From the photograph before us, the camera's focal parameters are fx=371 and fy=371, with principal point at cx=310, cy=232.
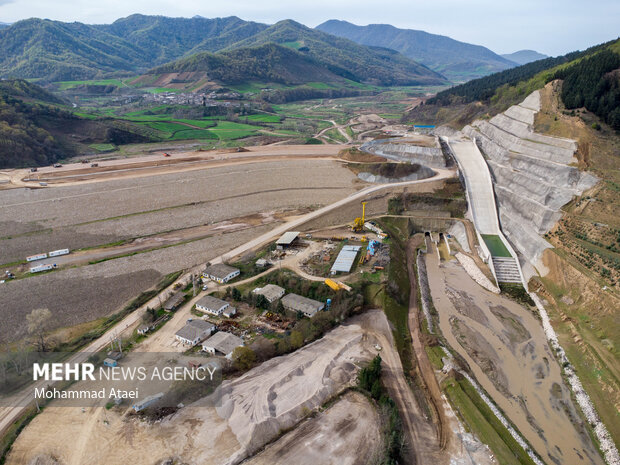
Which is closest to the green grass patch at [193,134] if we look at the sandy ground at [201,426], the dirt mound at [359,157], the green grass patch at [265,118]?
the green grass patch at [265,118]

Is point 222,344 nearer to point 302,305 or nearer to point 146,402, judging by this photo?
point 146,402

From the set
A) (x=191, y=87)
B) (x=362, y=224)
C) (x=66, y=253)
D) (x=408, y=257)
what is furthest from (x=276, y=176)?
(x=191, y=87)

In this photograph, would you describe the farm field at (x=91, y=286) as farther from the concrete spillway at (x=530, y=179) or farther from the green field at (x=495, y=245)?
the concrete spillway at (x=530, y=179)

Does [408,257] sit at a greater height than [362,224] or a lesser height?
lesser

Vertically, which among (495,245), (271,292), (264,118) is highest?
(264,118)

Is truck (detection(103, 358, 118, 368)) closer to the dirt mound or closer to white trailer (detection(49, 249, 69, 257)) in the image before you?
white trailer (detection(49, 249, 69, 257))

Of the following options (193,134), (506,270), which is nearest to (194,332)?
(506,270)

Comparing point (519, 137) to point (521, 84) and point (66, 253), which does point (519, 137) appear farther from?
point (66, 253)
